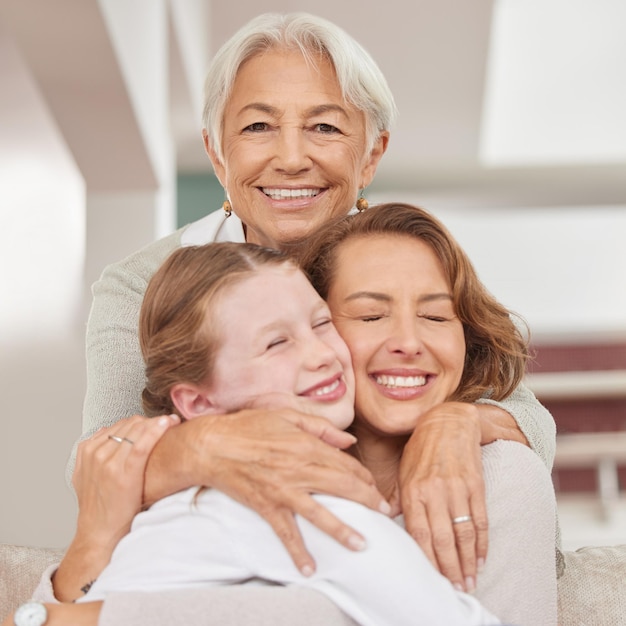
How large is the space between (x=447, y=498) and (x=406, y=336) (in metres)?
0.28

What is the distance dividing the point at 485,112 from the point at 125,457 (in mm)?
5415

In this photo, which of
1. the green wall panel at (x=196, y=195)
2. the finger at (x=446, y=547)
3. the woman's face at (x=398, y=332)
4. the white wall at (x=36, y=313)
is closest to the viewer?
the finger at (x=446, y=547)

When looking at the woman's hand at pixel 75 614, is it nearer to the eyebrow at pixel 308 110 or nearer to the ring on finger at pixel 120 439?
the ring on finger at pixel 120 439

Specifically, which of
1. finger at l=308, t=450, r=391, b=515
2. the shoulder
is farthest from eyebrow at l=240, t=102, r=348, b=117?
finger at l=308, t=450, r=391, b=515

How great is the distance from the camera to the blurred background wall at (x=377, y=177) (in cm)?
437

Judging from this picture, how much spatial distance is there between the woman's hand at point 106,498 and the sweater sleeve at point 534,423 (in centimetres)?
60

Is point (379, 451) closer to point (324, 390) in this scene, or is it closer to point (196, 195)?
point (324, 390)

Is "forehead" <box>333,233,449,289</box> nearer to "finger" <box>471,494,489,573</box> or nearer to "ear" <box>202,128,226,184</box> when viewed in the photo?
"finger" <box>471,494,489,573</box>

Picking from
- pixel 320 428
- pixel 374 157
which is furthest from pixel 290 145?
pixel 320 428

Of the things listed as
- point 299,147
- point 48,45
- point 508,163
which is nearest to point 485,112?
point 508,163

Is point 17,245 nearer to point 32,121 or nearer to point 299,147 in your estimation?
point 32,121

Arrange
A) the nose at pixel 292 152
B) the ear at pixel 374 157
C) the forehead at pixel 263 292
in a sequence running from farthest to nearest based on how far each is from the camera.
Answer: the ear at pixel 374 157, the nose at pixel 292 152, the forehead at pixel 263 292

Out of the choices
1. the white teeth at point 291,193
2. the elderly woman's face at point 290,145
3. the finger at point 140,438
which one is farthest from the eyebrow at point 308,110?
the finger at point 140,438

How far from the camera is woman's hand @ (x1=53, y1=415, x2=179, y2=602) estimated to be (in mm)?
1525
